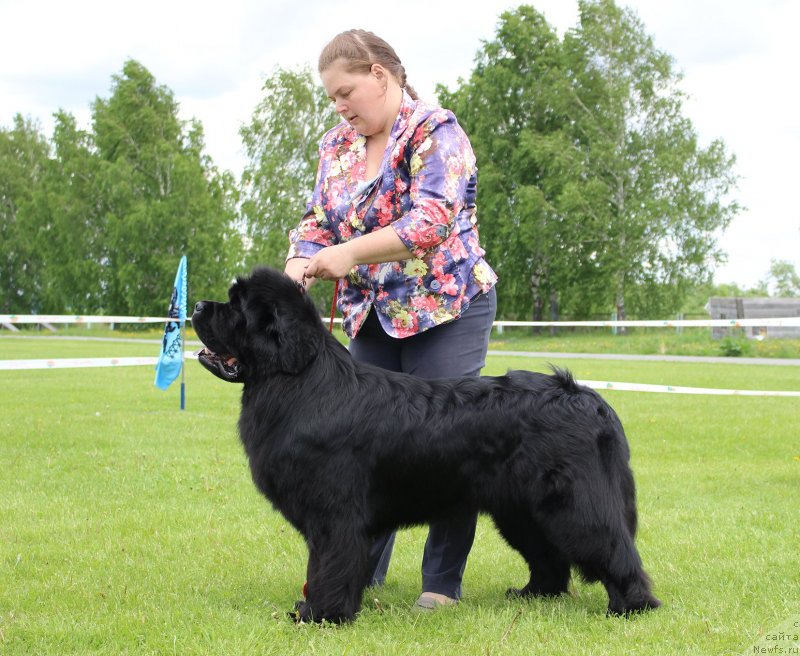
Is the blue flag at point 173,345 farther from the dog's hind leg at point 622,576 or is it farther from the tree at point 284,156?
the tree at point 284,156

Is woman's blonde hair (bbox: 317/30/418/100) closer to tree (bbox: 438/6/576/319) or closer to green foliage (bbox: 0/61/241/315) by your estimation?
tree (bbox: 438/6/576/319)

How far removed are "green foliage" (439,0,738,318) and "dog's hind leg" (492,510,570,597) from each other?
2622cm

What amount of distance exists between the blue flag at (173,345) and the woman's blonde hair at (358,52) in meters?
6.32

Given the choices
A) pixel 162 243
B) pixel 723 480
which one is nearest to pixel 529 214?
pixel 162 243

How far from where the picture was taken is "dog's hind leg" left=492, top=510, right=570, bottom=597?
11.8ft

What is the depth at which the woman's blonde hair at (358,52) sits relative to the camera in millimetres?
3391

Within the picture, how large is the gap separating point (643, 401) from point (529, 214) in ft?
64.9

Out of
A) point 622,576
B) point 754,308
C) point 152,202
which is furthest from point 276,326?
point 152,202

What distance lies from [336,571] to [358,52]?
203cm

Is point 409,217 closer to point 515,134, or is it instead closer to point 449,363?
point 449,363

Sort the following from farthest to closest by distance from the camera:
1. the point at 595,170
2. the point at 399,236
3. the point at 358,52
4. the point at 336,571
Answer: the point at 595,170 < the point at 358,52 < the point at 399,236 < the point at 336,571

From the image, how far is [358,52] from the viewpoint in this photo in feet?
11.1

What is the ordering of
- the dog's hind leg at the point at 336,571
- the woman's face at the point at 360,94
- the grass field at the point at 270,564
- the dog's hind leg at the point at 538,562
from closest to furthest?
the grass field at the point at 270,564
the dog's hind leg at the point at 336,571
the woman's face at the point at 360,94
the dog's hind leg at the point at 538,562

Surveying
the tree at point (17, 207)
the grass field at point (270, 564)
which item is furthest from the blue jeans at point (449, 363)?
the tree at point (17, 207)
